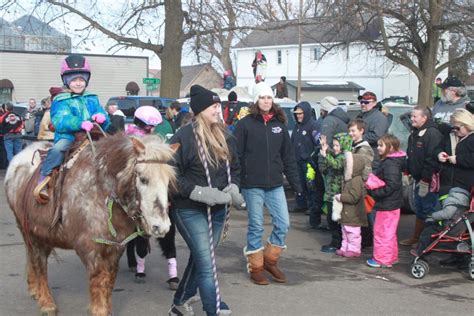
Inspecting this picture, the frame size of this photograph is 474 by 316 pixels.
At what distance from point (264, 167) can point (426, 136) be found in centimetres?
285

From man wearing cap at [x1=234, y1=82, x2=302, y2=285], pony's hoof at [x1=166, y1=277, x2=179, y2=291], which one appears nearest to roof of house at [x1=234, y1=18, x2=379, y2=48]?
man wearing cap at [x1=234, y1=82, x2=302, y2=285]

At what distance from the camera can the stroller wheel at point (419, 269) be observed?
7.86 m

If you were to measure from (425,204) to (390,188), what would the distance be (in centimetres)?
109

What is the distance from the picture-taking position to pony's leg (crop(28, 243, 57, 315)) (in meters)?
6.23

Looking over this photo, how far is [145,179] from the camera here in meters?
4.96

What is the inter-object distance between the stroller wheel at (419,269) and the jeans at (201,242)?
314 centimetres

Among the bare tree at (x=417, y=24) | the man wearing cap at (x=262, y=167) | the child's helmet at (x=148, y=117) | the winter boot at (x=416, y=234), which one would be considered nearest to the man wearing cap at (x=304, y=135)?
the winter boot at (x=416, y=234)

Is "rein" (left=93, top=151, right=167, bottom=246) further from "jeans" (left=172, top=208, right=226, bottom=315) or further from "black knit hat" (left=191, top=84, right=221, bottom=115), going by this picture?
"black knit hat" (left=191, top=84, right=221, bottom=115)

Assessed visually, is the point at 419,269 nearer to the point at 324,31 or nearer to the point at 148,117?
the point at 148,117

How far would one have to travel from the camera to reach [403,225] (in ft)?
37.0

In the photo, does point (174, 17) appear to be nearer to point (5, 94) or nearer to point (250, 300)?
point (5, 94)

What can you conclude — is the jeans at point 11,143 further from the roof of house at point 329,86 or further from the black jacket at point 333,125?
the roof of house at point 329,86

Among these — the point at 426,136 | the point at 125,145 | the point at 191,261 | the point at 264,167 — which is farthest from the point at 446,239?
the point at 125,145

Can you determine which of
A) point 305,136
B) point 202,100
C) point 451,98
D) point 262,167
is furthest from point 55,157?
point 305,136
